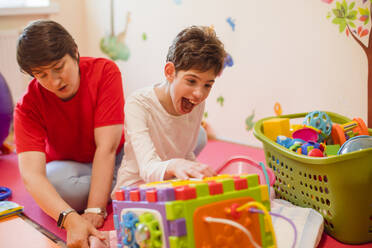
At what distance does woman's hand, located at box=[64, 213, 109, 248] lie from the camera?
104 centimetres

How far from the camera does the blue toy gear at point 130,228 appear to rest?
731 mm

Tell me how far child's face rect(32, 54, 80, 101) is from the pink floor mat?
15.7 inches

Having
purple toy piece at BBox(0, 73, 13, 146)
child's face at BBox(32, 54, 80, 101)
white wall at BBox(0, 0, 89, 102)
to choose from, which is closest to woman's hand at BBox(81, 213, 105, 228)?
A: child's face at BBox(32, 54, 80, 101)

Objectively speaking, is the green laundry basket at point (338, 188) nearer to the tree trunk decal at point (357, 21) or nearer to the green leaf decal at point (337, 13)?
the tree trunk decal at point (357, 21)

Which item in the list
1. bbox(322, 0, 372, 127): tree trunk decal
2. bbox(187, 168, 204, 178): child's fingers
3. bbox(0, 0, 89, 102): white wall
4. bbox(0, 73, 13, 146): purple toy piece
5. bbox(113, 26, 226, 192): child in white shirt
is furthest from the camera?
bbox(0, 0, 89, 102): white wall

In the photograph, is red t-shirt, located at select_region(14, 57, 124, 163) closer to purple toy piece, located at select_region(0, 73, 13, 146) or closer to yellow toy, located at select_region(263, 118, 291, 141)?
yellow toy, located at select_region(263, 118, 291, 141)

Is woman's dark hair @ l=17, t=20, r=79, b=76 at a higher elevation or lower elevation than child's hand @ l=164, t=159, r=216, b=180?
higher

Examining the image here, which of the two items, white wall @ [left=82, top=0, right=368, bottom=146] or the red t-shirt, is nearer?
the red t-shirt

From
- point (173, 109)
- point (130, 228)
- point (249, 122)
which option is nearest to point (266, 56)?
point (249, 122)

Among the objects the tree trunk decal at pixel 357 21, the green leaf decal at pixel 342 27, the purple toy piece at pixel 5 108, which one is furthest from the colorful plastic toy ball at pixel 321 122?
the purple toy piece at pixel 5 108

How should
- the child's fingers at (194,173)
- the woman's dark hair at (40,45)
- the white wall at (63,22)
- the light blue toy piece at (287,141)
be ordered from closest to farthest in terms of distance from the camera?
the child's fingers at (194,173) → the woman's dark hair at (40,45) → the light blue toy piece at (287,141) → the white wall at (63,22)

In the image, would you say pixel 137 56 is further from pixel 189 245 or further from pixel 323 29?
pixel 189 245

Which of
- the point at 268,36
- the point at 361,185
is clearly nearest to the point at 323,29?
the point at 268,36

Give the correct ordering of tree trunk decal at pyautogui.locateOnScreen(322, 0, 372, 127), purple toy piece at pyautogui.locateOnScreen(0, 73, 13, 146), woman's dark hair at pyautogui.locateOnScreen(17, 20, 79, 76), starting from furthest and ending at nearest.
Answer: purple toy piece at pyautogui.locateOnScreen(0, 73, 13, 146) < tree trunk decal at pyautogui.locateOnScreen(322, 0, 372, 127) < woman's dark hair at pyautogui.locateOnScreen(17, 20, 79, 76)
